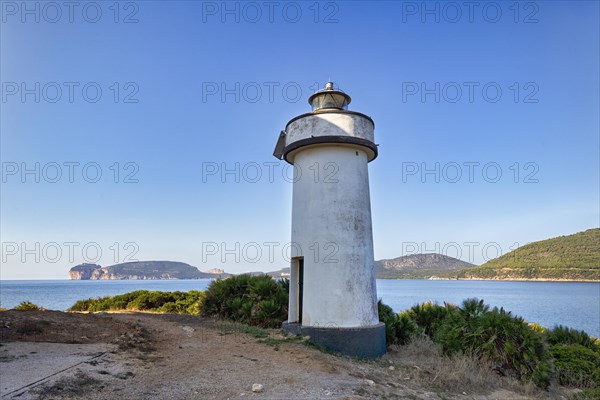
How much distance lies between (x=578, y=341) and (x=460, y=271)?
432ft

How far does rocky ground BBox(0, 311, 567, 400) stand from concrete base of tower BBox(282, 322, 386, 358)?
38 cm

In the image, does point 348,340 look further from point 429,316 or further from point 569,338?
point 569,338

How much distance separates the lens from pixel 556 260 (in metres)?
84.1

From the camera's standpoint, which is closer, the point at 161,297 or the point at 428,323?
the point at 428,323

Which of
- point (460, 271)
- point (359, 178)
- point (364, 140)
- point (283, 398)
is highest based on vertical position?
point (364, 140)

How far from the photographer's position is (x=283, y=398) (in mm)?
5504

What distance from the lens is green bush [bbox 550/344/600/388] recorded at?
29.7ft

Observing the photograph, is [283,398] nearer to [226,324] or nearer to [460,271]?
[226,324]

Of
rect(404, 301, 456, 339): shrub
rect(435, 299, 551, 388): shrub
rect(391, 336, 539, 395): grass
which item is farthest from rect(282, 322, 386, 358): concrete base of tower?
rect(404, 301, 456, 339): shrub

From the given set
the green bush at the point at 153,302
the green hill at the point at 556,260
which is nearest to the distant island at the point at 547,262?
the green hill at the point at 556,260

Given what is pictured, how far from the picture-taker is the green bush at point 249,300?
1213cm

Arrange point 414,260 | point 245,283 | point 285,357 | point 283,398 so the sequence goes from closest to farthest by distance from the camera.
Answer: point 283,398 → point 285,357 → point 245,283 → point 414,260

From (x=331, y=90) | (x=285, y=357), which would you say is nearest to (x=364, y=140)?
(x=331, y=90)

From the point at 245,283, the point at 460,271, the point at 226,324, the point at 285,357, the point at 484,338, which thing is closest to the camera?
the point at 285,357
